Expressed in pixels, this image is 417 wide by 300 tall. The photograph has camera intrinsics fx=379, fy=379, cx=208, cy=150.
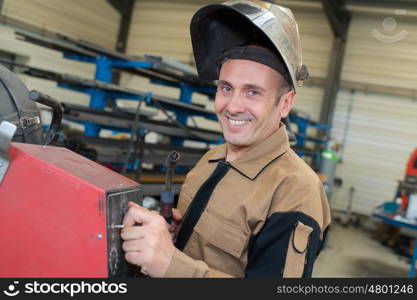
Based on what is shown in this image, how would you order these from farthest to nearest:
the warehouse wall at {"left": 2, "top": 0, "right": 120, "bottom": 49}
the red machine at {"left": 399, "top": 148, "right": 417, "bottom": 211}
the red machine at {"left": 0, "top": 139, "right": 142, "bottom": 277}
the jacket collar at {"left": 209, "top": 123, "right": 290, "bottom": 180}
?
the warehouse wall at {"left": 2, "top": 0, "right": 120, "bottom": 49} → the red machine at {"left": 399, "top": 148, "right": 417, "bottom": 211} → the jacket collar at {"left": 209, "top": 123, "right": 290, "bottom": 180} → the red machine at {"left": 0, "top": 139, "right": 142, "bottom": 277}

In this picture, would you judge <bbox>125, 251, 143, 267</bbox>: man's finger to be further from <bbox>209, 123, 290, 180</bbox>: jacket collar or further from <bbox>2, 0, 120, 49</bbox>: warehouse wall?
<bbox>2, 0, 120, 49</bbox>: warehouse wall

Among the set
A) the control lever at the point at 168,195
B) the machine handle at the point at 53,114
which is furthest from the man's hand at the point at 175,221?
the machine handle at the point at 53,114

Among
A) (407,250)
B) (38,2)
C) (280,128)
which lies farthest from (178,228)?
(38,2)

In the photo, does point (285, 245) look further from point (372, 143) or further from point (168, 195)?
point (372, 143)

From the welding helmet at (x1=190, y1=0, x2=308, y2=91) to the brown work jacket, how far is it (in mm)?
206

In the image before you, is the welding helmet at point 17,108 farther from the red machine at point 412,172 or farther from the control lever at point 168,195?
the red machine at point 412,172

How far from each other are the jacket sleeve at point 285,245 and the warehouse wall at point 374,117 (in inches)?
261

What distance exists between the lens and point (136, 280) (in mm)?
724

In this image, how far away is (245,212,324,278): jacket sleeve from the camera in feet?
2.63

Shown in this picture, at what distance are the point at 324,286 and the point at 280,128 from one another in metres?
0.41

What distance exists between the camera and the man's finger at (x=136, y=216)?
2.50ft

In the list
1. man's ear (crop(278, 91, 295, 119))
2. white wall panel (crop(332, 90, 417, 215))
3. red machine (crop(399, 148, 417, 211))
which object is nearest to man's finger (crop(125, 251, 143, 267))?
man's ear (crop(278, 91, 295, 119))

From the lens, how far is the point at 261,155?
0.96 meters

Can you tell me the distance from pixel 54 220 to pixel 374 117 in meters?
7.07
